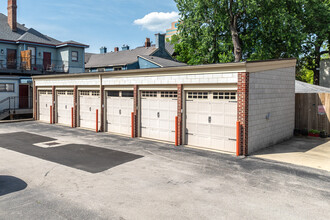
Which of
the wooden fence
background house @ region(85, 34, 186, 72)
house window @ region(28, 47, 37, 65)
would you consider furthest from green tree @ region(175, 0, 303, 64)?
house window @ region(28, 47, 37, 65)

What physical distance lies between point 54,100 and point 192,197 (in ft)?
62.4

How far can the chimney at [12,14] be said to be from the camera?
3503cm

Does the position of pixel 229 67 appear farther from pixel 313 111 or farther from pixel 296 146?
pixel 313 111

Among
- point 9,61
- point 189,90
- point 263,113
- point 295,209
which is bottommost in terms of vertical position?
point 295,209

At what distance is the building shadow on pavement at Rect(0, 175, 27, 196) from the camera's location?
7.71 m

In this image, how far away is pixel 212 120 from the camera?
13.0m

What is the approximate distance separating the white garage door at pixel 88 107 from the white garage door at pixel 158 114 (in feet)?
14.4

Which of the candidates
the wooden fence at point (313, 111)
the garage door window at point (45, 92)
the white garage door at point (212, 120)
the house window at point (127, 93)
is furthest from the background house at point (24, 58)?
the wooden fence at point (313, 111)

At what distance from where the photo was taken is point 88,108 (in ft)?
65.3

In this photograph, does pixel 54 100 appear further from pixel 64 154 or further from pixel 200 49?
pixel 200 49

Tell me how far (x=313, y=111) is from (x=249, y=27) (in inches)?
693

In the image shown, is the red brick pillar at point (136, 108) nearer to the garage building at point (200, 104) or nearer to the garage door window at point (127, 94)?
the garage building at point (200, 104)

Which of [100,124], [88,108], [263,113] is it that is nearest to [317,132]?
[263,113]

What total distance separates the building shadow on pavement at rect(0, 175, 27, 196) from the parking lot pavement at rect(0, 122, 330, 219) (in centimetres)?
3
